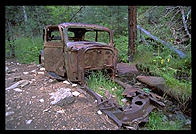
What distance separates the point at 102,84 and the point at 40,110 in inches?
59.1

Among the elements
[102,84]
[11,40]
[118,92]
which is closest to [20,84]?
[11,40]

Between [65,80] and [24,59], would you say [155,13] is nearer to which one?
[65,80]

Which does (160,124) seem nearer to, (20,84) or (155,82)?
(155,82)

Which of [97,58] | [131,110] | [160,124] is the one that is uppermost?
[97,58]

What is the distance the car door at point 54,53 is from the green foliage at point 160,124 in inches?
73.1

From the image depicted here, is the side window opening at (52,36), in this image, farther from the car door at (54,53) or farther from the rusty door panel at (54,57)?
the rusty door panel at (54,57)

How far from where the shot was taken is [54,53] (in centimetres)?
342

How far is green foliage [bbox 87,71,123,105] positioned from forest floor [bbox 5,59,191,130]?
0.51 metres

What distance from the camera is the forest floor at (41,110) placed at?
1.87 m

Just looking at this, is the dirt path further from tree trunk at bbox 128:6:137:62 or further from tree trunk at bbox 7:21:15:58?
tree trunk at bbox 128:6:137:62

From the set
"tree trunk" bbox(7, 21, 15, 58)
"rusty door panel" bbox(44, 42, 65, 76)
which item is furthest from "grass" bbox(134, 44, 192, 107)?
"tree trunk" bbox(7, 21, 15, 58)

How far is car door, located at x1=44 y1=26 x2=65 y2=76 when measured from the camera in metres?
3.23

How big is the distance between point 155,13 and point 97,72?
4921mm

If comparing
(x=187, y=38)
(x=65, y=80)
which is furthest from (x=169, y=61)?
(x=65, y=80)
